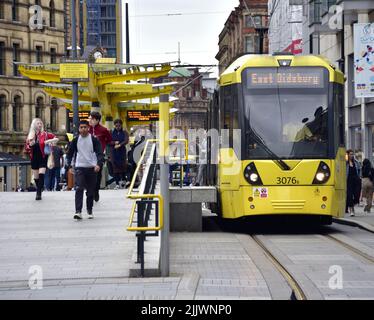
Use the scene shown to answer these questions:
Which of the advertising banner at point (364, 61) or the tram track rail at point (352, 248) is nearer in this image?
the tram track rail at point (352, 248)

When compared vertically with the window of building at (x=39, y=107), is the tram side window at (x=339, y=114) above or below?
below

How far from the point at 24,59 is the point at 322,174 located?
64503mm

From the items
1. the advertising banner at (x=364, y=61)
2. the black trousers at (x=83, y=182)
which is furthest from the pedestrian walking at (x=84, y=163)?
the advertising banner at (x=364, y=61)

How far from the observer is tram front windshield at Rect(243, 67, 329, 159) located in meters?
19.1

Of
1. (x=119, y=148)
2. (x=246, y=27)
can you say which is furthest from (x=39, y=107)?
(x=119, y=148)

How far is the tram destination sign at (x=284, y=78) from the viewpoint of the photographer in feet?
63.9

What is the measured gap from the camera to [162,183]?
39.5ft

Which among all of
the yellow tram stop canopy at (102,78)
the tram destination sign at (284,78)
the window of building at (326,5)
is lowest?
the tram destination sign at (284,78)

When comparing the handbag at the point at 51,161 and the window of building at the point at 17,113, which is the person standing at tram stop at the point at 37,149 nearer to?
the handbag at the point at 51,161

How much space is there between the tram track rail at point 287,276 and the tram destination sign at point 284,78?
3.63 metres

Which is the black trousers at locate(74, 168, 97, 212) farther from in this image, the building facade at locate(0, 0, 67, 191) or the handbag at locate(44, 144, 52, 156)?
the building facade at locate(0, 0, 67, 191)

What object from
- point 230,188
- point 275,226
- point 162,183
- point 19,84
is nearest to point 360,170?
point 275,226
